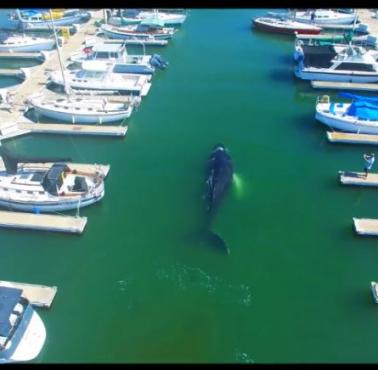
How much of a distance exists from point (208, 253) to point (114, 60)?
79.1 feet

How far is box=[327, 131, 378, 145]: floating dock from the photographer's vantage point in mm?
31438

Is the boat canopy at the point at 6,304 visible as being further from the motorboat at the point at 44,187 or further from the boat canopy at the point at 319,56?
the boat canopy at the point at 319,56

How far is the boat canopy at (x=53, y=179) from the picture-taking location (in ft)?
81.6

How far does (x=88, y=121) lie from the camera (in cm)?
3344

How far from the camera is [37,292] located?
20703 mm

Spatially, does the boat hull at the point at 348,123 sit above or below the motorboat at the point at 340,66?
below

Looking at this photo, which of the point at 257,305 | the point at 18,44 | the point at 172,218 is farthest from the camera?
the point at 18,44

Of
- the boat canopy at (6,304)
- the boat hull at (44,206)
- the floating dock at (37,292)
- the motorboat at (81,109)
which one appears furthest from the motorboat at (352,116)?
the boat canopy at (6,304)

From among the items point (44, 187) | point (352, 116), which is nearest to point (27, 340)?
point (44, 187)

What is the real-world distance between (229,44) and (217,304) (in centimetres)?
3709

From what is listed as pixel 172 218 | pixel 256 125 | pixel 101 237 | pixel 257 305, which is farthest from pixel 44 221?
pixel 256 125

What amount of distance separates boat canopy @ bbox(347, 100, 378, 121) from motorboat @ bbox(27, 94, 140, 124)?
59.6 feet

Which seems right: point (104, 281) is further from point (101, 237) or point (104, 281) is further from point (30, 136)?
point (30, 136)

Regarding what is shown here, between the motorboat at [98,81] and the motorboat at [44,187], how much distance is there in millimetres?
13012
